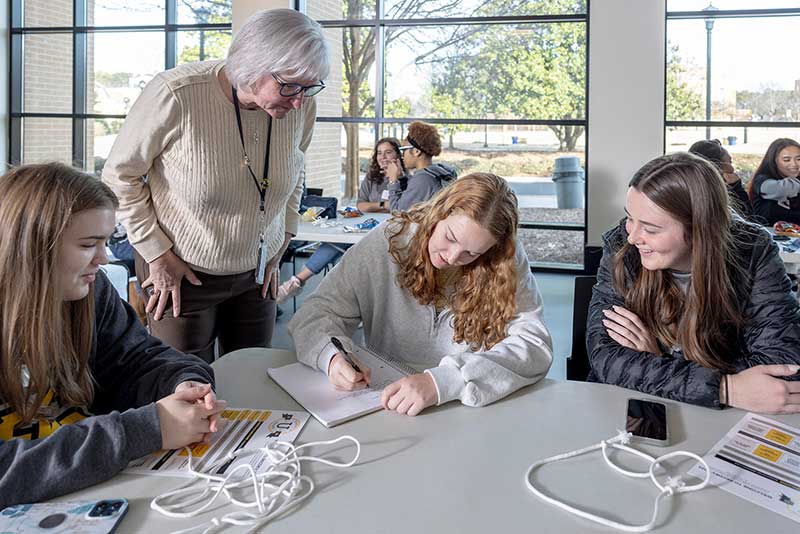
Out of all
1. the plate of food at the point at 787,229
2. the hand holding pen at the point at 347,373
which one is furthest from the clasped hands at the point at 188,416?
the plate of food at the point at 787,229

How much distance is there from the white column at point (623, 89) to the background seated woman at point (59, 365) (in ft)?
17.2

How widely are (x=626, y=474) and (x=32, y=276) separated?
0.99 meters

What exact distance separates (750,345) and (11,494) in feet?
4.75

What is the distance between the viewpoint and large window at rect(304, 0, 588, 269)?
20.4 feet

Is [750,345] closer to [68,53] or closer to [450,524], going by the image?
[450,524]

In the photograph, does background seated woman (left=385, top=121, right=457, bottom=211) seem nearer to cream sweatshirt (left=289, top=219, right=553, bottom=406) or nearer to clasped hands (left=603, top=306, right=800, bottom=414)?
cream sweatshirt (left=289, top=219, right=553, bottom=406)

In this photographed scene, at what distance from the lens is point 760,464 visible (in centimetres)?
112

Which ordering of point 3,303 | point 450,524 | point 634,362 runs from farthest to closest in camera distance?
1. point 634,362
2. point 3,303
3. point 450,524

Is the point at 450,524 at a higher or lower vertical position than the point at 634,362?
lower

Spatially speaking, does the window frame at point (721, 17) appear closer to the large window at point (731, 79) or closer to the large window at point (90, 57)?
the large window at point (731, 79)

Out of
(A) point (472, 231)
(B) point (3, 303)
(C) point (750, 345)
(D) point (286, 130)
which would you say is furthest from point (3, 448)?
(C) point (750, 345)

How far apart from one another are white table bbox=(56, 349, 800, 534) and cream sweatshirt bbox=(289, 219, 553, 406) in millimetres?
179

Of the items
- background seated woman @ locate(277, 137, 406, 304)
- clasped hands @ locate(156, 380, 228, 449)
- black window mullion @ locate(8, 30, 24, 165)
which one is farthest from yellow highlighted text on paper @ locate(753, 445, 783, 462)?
black window mullion @ locate(8, 30, 24, 165)

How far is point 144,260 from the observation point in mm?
1815
